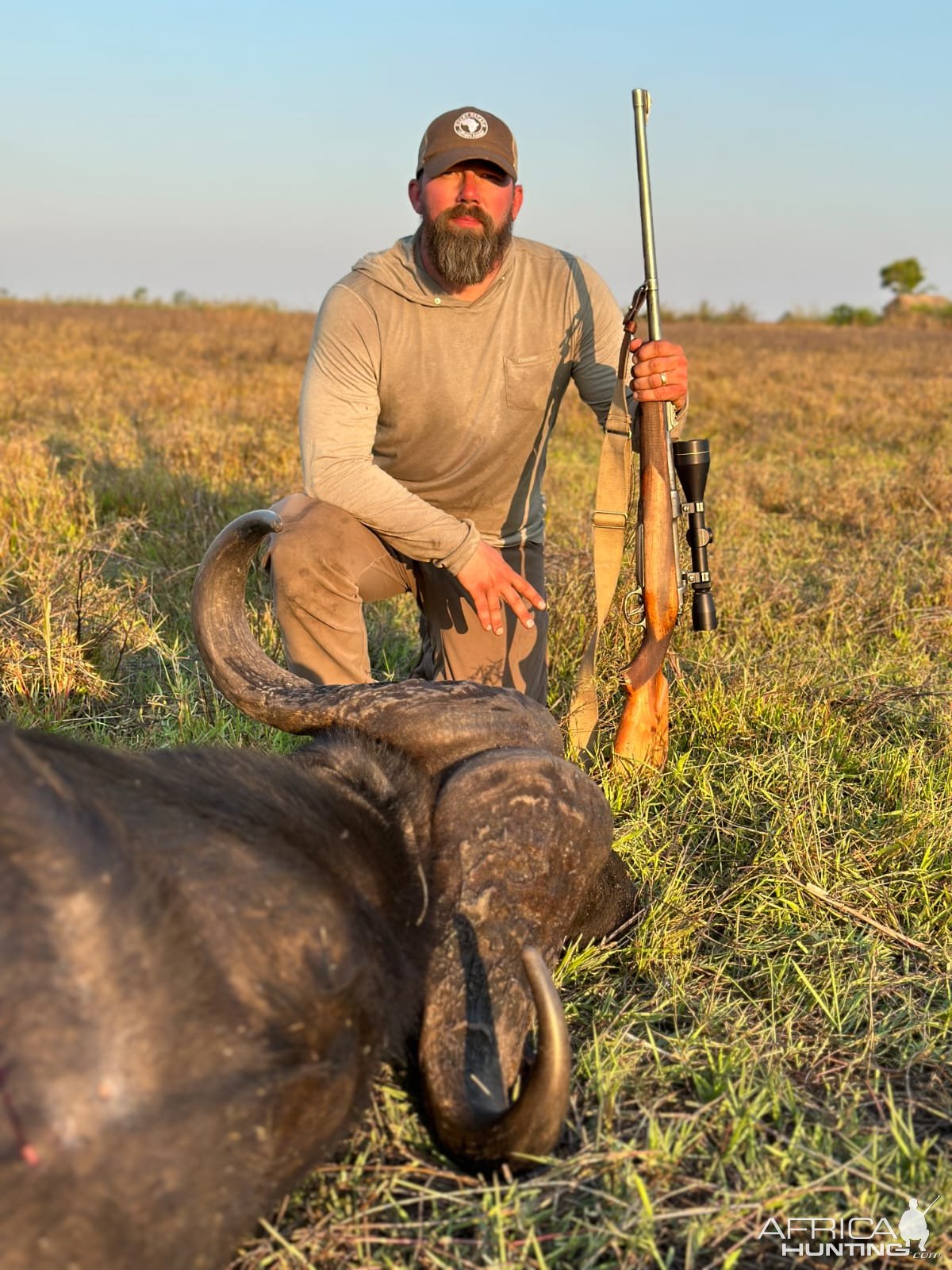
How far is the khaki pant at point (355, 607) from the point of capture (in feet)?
13.3

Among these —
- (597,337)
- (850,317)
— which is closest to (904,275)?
(850,317)

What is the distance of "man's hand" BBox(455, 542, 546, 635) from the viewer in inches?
145

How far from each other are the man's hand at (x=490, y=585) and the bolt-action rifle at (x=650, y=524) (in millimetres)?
375

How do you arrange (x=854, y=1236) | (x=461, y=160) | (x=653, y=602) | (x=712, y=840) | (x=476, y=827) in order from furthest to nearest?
(x=461, y=160) → (x=653, y=602) → (x=712, y=840) → (x=476, y=827) → (x=854, y=1236)

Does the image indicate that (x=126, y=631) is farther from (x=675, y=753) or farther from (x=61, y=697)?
(x=675, y=753)

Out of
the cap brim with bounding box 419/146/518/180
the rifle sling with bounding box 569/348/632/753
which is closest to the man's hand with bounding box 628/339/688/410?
the rifle sling with bounding box 569/348/632/753

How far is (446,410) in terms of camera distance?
14.5 feet

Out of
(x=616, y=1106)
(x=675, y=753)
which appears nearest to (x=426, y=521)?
(x=675, y=753)

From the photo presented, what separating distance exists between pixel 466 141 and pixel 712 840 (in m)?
2.61

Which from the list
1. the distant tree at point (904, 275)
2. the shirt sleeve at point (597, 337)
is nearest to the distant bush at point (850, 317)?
the distant tree at point (904, 275)

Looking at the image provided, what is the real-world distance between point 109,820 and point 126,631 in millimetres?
2965

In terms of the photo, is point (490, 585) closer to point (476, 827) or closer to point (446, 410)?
point (446, 410)

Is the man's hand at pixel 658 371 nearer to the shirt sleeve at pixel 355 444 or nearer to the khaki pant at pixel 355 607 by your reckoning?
the shirt sleeve at pixel 355 444

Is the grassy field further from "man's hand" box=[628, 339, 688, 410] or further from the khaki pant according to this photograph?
"man's hand" box=[628, 339, 688, 410]
